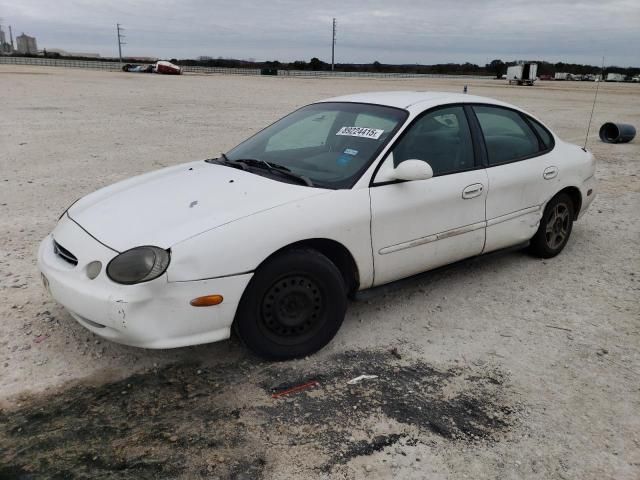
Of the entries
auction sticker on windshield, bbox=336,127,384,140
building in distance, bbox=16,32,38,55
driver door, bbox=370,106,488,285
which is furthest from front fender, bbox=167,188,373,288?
building in distance, bbox=16,32,38,55

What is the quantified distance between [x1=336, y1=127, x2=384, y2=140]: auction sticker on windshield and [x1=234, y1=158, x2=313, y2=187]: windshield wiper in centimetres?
55

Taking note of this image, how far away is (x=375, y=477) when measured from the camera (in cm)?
241

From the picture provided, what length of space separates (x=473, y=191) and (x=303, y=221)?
1.53 meters

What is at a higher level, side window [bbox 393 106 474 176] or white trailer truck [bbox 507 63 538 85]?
white trailer truck [bbox 507 63 538 85]

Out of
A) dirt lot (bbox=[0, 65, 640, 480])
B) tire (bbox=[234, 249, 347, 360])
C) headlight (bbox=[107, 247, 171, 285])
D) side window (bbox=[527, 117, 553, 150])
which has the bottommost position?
dirt lot (bbox=[0, 65, 640, 480])

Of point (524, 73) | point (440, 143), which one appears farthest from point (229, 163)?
point (524, 73)

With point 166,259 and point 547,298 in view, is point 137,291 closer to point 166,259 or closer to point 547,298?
point 166,259

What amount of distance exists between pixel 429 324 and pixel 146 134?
9.55 m

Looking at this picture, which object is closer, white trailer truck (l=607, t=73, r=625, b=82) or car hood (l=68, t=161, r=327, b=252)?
car hood (l=68, t=161, r=327, b=252)

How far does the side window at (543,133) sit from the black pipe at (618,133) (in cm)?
853

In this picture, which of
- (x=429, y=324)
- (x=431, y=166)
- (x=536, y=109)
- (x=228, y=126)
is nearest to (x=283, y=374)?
(x=429, y=324)

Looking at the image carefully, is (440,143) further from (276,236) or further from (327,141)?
(276,236)

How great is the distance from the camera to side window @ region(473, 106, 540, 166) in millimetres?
4336

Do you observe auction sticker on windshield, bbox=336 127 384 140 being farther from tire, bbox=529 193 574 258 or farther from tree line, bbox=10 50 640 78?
tree line, bbox=10 50 640 78
